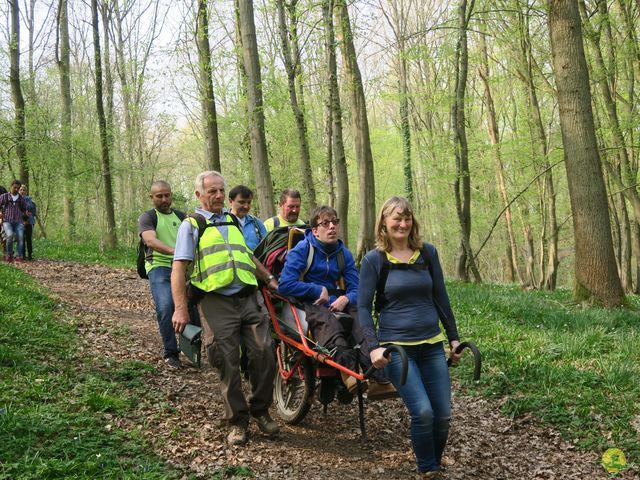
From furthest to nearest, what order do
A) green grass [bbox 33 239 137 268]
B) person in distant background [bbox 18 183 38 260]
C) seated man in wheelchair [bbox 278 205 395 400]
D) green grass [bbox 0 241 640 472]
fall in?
1. green grass [bbox 33 239 137 268]
2. person in distant background [bbox 18 183 38 260]
3. seated man in wheelchair [bbox 278 205 395 400]
4. green grass [bbox 0 241 640 472]

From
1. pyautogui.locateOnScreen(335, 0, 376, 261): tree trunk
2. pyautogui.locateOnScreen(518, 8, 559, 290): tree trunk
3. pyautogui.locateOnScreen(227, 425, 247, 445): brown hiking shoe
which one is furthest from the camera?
pyautogui.locateOnScreen(518, 8, 559, 290): tree trunk

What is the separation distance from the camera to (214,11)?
18969 millimetres

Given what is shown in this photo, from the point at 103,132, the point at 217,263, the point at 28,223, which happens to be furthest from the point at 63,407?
the point at 103,132

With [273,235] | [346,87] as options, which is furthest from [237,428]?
[346,87]

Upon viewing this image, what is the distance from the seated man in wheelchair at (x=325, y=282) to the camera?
15.5 feet

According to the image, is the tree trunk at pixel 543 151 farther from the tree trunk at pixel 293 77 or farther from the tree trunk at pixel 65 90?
the tree trunk at pixel 65 90

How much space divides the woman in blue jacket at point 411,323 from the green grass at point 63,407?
170cm

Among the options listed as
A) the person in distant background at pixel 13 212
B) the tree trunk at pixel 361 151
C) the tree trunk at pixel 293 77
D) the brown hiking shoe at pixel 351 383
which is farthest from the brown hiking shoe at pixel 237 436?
the person in distant background at pixel 13 212

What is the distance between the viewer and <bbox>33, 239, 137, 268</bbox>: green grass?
16.2 m

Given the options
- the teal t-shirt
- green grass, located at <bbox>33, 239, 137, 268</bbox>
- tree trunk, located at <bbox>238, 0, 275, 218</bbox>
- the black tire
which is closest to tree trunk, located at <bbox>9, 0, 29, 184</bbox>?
green grass, located at <bbox>33, 239, 137, 268</bbox>

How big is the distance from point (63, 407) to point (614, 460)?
4719 mm

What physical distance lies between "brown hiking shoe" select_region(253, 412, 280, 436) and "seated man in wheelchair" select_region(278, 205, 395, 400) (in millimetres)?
753

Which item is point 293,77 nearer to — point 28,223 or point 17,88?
point 28,223

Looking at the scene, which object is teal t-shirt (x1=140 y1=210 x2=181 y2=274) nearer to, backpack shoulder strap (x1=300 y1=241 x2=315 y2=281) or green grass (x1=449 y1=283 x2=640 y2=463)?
backpack shoulder strap (x1=300 y1=241 x2=315 y2=281)
